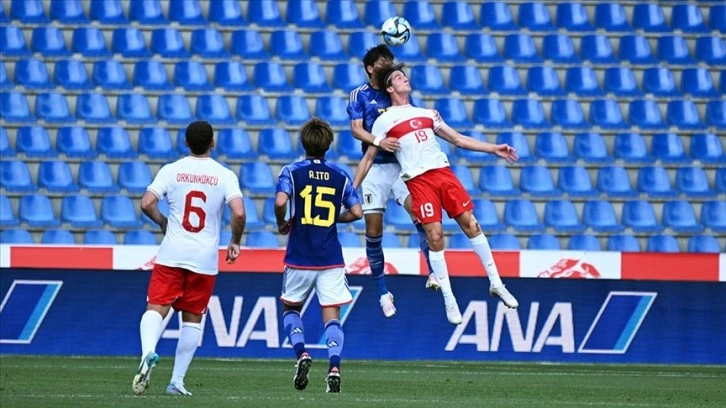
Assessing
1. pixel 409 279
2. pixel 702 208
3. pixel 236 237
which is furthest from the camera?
pixel 702 208

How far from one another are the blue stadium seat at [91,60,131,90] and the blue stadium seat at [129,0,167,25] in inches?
34.4

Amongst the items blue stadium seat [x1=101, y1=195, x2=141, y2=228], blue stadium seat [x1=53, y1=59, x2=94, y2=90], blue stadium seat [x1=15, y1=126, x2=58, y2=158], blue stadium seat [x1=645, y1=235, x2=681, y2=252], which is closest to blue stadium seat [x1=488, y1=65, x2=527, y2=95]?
blue stadium seat [x1=645, y1=235, x2=681, y2=252]

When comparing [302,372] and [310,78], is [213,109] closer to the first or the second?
[310,78]

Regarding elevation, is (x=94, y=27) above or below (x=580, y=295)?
above

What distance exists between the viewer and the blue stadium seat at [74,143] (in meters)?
18.1

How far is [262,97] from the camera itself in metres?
18.9

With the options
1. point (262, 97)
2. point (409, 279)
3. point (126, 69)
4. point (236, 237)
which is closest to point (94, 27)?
point (126, 69)

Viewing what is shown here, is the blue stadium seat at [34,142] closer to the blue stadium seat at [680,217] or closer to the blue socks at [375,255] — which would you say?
the blue socks at [375,255]

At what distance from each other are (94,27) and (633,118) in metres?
7.42

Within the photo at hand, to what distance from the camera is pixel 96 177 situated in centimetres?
1783

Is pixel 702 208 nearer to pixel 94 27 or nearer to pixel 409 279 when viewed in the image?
pixel 409 279

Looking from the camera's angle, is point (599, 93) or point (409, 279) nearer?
point (409, 279)

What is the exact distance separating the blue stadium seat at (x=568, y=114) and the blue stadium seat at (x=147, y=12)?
5.44m

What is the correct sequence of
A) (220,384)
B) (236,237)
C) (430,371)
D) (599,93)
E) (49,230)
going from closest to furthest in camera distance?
(236,237) < (220,384) < (430,371) < (49,230) < (599,93)
